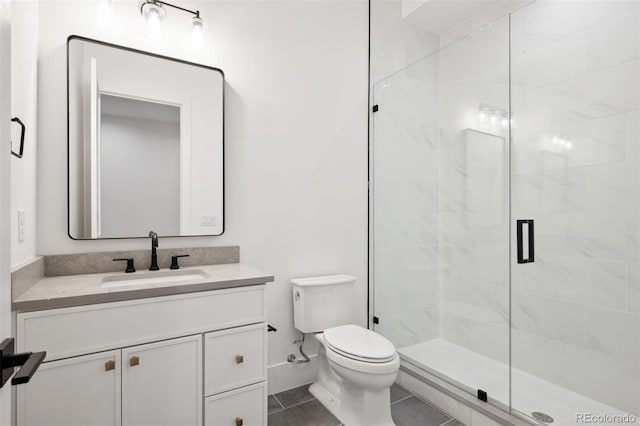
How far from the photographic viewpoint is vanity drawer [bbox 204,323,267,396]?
1.54 m

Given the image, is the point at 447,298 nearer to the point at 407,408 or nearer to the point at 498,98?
the point at 407,408

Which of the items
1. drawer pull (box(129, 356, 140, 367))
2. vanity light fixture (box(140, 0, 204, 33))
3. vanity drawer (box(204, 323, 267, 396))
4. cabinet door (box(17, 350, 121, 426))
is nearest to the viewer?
cabinet door (box(17, 350, 121, 426))

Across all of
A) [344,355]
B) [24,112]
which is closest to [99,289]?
[24,112]

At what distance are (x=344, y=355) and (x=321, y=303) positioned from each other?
464mm

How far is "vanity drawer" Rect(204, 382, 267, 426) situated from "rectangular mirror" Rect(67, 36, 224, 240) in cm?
84

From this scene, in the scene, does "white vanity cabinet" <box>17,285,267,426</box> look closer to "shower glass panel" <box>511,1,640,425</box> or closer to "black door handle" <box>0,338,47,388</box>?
"black door handle" <box>0,338,47,388</box>

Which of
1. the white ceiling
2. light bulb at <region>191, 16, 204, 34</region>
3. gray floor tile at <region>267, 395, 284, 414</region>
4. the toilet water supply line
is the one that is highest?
the white ceiling

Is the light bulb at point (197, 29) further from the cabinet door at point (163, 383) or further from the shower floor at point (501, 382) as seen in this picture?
the shower floor at point (501, 382)

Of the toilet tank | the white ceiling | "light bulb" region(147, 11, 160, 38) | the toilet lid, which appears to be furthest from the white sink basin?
the white ceiling

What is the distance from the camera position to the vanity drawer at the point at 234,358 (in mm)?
1539

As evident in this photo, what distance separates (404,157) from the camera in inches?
102

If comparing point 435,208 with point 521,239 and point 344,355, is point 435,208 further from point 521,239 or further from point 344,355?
point 344,355

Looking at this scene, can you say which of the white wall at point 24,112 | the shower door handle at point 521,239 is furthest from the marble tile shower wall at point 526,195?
the white wall at point 24,112

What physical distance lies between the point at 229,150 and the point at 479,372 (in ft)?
6.53
